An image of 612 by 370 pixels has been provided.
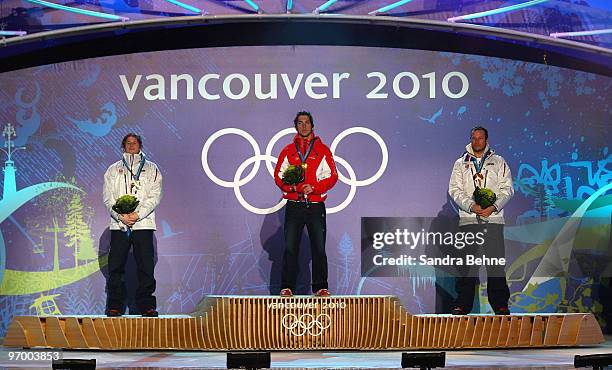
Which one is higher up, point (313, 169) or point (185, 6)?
point (185, 6)

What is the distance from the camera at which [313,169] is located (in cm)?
1035

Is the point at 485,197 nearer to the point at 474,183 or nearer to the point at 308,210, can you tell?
the point at 474,183

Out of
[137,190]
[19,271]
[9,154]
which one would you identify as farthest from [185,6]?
[19,271]

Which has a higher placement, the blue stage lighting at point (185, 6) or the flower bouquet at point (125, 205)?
the blue stage lighting at point (185, 6)

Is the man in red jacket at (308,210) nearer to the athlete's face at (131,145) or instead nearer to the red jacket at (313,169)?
the red jacket at (313,169)

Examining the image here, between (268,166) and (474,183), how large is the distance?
2.38m

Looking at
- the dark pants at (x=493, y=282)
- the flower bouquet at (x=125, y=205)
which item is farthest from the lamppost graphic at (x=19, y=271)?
the dark pants at (x=493, y=282)

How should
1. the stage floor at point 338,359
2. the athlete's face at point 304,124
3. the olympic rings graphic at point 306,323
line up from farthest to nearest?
the athlete's face at point 304,124 → the olympic rings graphic at point 306,323 → the stage floor at point 338,359

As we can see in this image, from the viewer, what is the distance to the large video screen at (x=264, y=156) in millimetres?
11633

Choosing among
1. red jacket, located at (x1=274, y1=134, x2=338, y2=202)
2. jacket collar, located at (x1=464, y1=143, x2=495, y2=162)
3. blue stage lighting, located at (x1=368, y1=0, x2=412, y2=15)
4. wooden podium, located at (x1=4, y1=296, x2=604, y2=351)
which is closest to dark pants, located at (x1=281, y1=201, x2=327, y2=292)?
red jacket, located at (x1=274, y1=134, x2=338, y2=202)

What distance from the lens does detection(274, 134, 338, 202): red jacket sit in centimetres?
1022

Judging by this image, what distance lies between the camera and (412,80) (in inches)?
464

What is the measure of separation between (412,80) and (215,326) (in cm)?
378

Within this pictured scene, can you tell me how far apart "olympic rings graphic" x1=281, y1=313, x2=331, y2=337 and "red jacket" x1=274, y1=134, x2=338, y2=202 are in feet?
3.88
